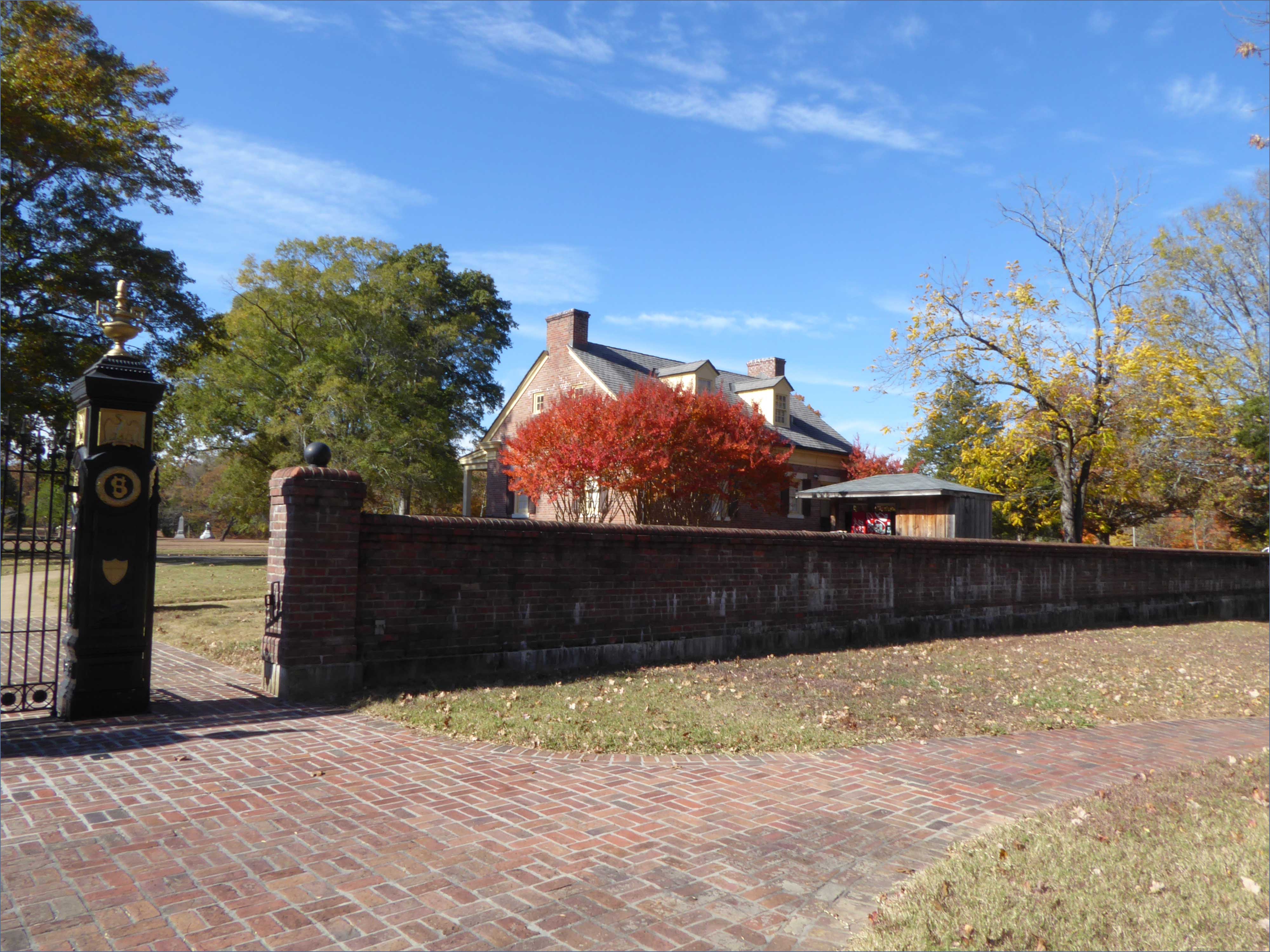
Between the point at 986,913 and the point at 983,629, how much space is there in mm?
12919

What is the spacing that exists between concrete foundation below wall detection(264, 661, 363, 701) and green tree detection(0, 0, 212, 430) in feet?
47.6

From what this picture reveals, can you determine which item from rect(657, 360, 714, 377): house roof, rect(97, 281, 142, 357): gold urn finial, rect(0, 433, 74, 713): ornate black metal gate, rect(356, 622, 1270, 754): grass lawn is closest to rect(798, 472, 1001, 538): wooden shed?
rect(356, 622, 1270, 754): grass lawn

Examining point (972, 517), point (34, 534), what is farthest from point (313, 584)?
point (972, 517)

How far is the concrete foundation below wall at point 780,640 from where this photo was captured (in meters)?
8.77

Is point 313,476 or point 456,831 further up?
point 313,476

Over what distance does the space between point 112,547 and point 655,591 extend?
578 centimetres

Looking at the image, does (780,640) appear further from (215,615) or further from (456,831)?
(215,615)

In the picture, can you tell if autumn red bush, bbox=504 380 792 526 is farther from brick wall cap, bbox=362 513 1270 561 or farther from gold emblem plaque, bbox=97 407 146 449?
gold emblem plaque, bbox=97 407 146 449

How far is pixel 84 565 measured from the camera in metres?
6.76

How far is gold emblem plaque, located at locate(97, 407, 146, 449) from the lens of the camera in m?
6.90

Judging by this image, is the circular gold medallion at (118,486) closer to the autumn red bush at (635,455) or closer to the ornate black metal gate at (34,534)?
the ornate black metal gate at (34,534)

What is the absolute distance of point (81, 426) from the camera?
7043 mm

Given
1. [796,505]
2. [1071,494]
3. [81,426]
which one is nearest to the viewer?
[81,426]

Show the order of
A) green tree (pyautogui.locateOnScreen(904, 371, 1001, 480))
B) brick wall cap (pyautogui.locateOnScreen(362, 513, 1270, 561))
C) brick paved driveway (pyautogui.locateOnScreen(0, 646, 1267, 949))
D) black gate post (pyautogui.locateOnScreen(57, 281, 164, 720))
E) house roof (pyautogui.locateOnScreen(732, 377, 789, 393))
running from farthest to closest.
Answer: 1. house roof (pyautogui.locateOnScreen(732, 377, 789, 393))
2. green tree (pyautogui.locateOnScreen(904, 371, 1001, 480))
3. brick wall cap (pyautogui.locateOnScreen(362, 513, 1270, 561))
4. black gate post (pyautogui.locateOnScreen(57, 281, 164, 720))
5. brick paved driveway (pyautogui.locateOnScreen(0, 646, 1267, 949))
